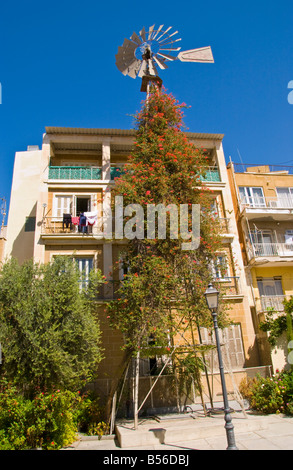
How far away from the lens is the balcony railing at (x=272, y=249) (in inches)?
730

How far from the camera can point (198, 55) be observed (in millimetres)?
18188

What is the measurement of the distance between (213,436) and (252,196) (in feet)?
45.7

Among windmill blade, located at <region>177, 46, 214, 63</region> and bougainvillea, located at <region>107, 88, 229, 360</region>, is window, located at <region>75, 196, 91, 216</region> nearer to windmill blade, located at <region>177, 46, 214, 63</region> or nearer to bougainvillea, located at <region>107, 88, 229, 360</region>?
bougainvillea, located at <region>107, 88, 229, 360</region>

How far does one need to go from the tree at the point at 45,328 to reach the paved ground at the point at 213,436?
6.63 ft

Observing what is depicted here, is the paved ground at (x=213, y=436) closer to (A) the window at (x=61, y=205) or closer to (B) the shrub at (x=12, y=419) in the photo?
(B) the shrub at (x=12, y=419)

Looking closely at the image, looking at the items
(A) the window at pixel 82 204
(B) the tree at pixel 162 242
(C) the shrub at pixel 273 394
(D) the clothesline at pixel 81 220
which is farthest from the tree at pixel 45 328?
(A) the window at pixel 82 204

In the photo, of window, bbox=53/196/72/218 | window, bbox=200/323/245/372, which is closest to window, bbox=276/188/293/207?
window, bbox=200/323/245/372

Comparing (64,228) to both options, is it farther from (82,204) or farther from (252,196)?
(252,196)

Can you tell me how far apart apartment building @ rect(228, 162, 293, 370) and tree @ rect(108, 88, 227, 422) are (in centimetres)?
474

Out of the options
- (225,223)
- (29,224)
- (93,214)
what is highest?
(29,224)

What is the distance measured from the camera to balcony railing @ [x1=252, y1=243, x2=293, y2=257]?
18.5 metres

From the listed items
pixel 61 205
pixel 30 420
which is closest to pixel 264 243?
pixel 61 205
